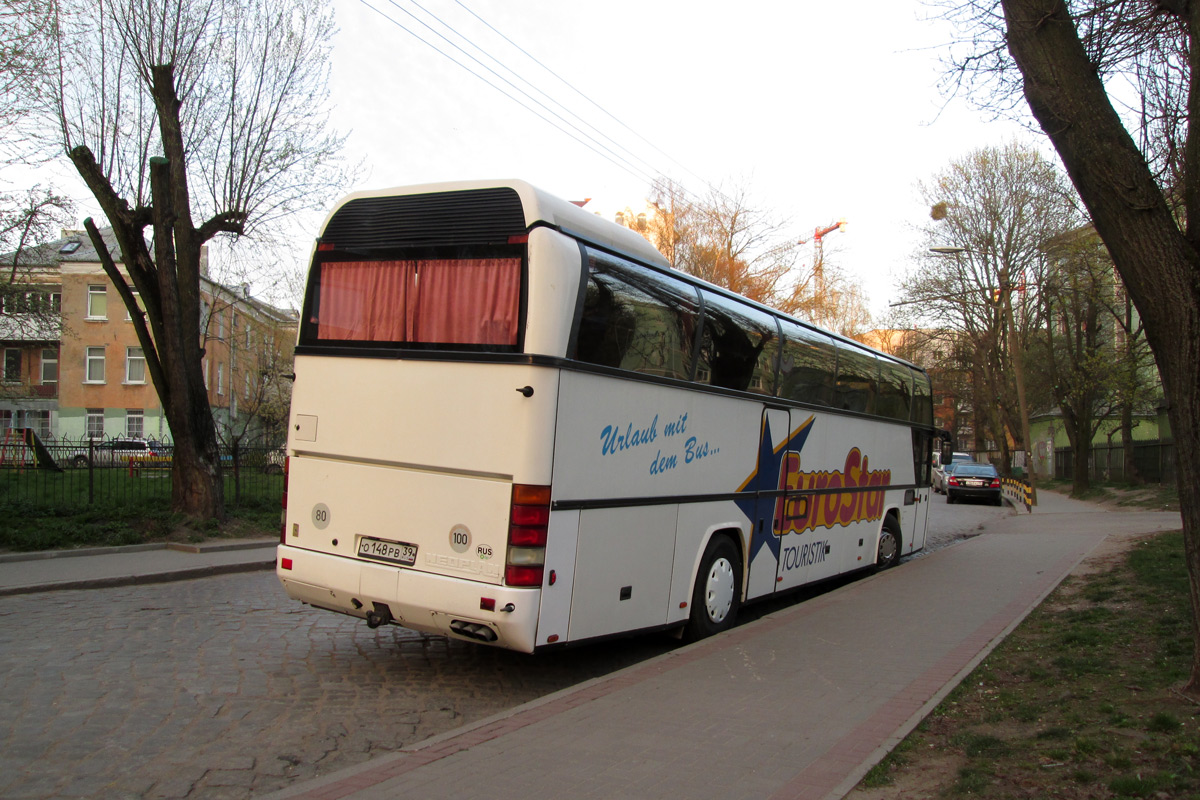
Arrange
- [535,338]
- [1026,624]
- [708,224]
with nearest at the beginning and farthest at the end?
[535,338], [1026,624], [708,224]

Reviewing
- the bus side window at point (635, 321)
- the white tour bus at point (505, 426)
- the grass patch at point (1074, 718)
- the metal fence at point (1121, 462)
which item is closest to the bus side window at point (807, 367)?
the white tour bus at point (505, 426)

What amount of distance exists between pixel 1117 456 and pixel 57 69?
46039 mm

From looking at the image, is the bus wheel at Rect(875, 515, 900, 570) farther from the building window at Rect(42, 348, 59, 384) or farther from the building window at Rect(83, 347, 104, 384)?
the building window at Rect(42, 348, 59, 384)

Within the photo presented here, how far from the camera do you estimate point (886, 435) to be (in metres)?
13.4

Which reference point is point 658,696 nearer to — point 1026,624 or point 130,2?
point 1026,624

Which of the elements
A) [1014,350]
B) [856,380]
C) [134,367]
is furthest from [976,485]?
[134,367]

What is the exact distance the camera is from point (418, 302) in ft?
22.0

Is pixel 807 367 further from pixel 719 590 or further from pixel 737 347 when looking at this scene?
pixel 719 590

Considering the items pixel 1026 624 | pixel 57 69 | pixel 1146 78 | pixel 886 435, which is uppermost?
pixel 57 69

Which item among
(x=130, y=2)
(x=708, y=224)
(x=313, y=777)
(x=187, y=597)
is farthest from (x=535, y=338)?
(x=708, y=224)

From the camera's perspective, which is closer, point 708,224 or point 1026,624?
point 1026,624

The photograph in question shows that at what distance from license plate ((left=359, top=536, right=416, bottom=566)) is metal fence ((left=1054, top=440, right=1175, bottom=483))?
31130 mm

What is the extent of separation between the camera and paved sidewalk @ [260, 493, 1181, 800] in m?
4.48

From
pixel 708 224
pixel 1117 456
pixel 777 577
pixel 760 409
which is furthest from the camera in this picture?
pixel 1117 456
